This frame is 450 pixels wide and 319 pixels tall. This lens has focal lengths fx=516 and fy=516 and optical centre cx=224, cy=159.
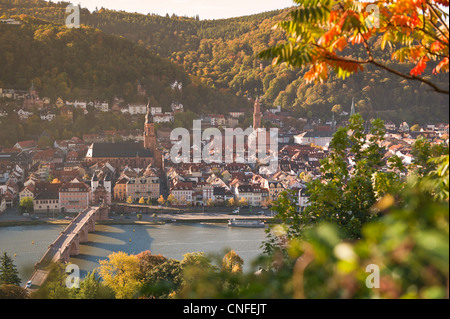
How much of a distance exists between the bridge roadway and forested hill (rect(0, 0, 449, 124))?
1359 centimetres

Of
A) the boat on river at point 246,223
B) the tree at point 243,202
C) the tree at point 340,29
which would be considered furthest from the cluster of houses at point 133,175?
the tree at point 340,29

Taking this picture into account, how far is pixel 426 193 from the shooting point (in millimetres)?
1069

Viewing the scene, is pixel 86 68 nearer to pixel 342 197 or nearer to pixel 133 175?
pixel 133 175

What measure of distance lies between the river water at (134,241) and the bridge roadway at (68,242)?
0.19 m

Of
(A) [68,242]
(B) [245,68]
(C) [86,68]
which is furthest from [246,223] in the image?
(B) [245,68]

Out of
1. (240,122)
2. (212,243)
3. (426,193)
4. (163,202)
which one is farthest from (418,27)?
(240,122)

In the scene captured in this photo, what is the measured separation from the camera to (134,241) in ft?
34.7

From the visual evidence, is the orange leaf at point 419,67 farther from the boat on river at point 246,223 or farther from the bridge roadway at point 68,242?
the boat on river at point 246,223

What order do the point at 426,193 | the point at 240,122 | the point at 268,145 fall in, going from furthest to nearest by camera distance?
1. the point at 240,122
2. the point at 268,145
3. the point at 426,193

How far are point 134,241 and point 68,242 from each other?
4.64ft

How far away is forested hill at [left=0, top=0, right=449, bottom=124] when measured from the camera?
100 feet

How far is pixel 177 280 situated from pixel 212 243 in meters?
4.33

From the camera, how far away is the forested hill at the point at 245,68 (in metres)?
30.5
